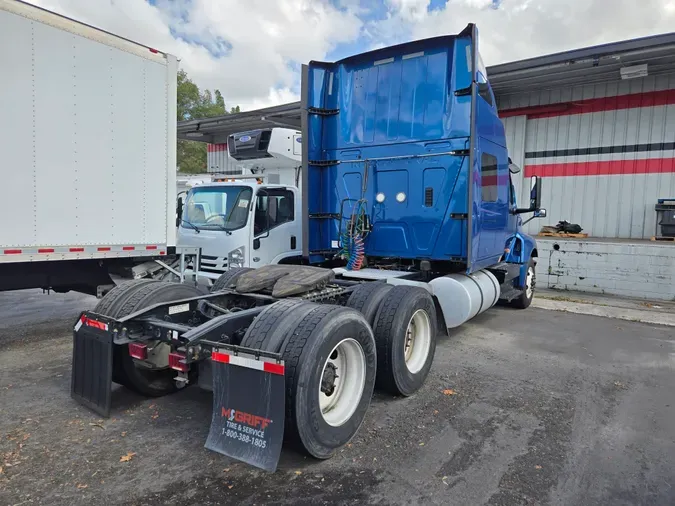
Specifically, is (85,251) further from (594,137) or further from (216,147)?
(216,147)

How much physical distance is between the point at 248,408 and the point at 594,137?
45.2 ft

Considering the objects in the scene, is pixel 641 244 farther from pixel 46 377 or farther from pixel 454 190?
pixel 46 377

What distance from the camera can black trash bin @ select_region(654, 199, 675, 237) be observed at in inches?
447

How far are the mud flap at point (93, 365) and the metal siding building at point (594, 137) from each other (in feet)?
37.2

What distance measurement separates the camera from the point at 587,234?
1326cm

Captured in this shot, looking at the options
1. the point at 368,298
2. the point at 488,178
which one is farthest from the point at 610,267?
the point at 368,298

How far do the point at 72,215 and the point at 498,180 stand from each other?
5.57 meters

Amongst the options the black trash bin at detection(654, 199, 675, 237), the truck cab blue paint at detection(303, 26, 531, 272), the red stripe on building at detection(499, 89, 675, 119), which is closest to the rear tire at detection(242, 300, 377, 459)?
the truck cab blue paint at detection(303, 26, 531, 272)

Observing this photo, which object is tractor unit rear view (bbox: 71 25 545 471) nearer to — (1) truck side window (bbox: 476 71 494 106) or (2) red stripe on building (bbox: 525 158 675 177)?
(1) truck side window (bbox: 476 71 494 106)

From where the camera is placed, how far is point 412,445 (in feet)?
11.2

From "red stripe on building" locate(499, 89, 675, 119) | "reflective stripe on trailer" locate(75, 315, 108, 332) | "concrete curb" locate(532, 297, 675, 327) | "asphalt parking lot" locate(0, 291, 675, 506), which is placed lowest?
"asphalt parking lot" locate(0, 291, 675, 506)

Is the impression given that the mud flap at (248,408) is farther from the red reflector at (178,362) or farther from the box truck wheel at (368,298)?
the box truck wheel at (368,298)

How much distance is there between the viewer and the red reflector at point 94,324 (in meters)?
3.53

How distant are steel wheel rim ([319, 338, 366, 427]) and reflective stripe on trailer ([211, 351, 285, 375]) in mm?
586
